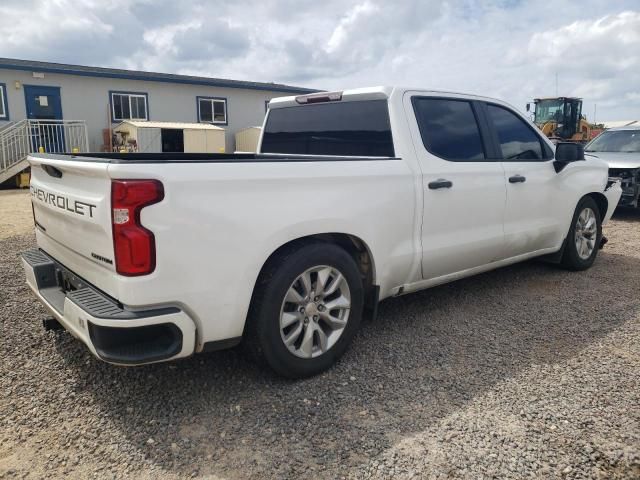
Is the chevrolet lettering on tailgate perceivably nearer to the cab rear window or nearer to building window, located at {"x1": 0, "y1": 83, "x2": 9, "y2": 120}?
the cab rear window

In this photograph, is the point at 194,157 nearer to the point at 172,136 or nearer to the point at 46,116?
the point at 172,136

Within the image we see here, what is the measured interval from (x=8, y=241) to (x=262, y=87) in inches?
682

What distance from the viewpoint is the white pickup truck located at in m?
2.45

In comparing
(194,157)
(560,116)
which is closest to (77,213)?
(194,157)

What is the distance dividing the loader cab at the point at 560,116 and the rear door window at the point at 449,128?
64.4 feet

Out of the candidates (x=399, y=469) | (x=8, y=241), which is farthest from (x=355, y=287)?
(x=8, y=241)

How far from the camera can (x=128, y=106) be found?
1956cm

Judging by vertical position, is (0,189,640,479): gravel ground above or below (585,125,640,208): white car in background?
below

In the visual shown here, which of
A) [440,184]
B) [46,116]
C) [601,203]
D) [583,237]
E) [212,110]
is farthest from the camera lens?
[212,110]

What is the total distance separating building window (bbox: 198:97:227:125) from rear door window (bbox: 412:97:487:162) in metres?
18.8

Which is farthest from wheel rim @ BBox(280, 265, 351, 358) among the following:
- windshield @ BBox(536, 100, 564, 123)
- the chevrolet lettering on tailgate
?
windshield @ BBox(536, 100, 564, 123)

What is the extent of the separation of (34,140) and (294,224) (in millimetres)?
16447

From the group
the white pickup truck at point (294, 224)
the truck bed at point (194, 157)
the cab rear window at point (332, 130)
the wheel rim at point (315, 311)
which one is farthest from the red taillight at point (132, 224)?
the cab rear window at point (332, 130)

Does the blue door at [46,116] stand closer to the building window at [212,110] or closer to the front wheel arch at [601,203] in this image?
the building window at [212,110]
